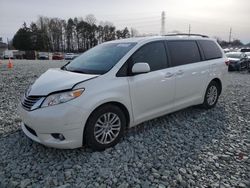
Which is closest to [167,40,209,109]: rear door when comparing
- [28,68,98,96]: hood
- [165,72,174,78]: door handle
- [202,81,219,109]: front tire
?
[165,72,174,78]: door handle

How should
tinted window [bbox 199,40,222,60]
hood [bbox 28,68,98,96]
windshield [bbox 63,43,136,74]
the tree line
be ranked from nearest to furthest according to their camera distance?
hood [bbox 28,68,98,96] < windshield [bbox 63,43,136,74] < tinted window [bbox 199,40,222,60] < the tree line

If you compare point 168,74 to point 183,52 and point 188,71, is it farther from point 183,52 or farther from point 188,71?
point 183,52

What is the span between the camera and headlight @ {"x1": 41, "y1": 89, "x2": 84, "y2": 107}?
2.86 metres

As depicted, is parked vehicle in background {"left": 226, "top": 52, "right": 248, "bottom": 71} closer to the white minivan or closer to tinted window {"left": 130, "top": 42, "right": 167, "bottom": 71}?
the white minivan

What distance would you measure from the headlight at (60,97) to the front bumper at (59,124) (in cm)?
7

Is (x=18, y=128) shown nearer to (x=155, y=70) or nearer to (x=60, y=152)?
(x=60, y=152)

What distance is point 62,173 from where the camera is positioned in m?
2.76

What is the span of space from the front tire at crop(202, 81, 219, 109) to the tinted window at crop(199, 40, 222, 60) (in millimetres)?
651

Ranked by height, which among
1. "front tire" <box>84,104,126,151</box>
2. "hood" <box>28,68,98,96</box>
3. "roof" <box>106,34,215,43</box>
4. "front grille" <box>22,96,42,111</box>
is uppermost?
"roof" <box>106,34,215,43</box>

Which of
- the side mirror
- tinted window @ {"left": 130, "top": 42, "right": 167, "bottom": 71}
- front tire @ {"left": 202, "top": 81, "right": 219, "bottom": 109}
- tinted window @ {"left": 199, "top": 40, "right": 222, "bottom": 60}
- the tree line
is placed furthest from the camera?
the tree line

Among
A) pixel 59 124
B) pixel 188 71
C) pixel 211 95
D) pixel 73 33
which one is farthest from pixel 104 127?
pixel 73 33

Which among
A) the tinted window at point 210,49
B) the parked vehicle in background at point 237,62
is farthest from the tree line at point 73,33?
the tinted window at point 210,49

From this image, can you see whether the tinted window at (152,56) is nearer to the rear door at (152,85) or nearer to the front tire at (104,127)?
the rear door at (152,85)

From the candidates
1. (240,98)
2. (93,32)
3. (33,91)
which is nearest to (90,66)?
(33,91)
